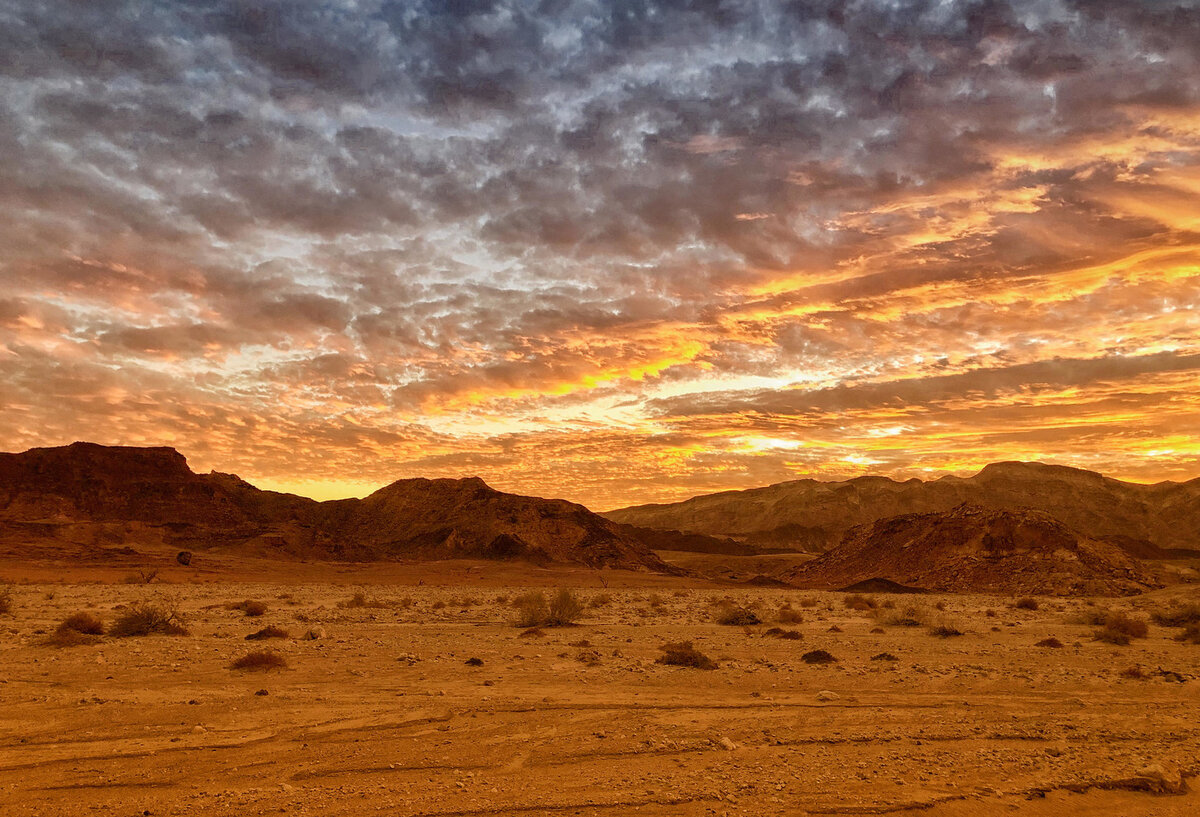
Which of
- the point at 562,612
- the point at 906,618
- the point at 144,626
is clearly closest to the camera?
the point at 144,626

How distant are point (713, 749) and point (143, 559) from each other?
60.6 metres

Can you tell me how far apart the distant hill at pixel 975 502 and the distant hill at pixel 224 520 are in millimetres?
61085

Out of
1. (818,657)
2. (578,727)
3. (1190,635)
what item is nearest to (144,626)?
(578,727)

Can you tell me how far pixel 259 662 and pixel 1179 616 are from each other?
2642cm

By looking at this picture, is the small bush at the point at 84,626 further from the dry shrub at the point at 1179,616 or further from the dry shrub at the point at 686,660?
the dry shrub at the point at 1179,616

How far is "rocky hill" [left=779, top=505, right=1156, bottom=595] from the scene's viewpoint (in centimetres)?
4700

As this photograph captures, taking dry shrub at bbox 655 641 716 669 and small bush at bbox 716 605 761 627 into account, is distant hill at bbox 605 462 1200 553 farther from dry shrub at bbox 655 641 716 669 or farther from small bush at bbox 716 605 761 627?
dry shrub at bbox 655 641 716 669

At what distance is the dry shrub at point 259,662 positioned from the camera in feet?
44.0

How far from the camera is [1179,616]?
80.5ft

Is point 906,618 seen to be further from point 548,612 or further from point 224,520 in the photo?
point 224,520

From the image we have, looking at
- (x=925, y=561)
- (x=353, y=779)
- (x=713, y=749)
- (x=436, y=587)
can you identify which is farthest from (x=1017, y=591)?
(x=353, y=779)

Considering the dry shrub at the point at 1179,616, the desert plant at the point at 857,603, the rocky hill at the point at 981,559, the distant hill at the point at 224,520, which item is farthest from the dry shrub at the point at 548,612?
the distant hill at the point at 224,520

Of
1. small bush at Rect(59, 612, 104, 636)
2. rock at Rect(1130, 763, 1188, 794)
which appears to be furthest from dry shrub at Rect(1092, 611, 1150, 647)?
small bush at Rect(59, 612, 104, 636)

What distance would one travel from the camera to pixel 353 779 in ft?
24.8
